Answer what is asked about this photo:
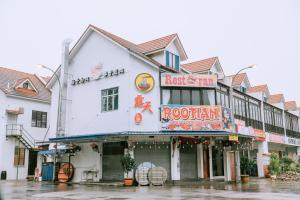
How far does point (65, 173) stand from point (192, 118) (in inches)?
437

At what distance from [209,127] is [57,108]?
1398 cm

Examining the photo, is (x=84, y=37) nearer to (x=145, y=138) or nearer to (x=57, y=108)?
(x=57, y=108)

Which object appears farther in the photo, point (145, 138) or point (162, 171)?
point (145, 138)

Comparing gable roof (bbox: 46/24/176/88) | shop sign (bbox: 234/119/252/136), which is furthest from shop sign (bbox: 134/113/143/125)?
shop sign (bbox: 234/119/252/136)

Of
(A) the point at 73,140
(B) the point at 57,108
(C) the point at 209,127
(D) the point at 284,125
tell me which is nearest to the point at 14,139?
(B) the point at 57,108

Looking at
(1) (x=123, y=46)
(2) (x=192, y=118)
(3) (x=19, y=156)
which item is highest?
(1) (x=123, y=46)

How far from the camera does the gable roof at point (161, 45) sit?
26859 millimetres

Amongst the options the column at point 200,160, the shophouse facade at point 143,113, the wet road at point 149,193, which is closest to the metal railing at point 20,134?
the shophouse facade at point 143,113

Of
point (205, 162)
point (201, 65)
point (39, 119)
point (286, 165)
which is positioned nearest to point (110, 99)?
point (205, 162)

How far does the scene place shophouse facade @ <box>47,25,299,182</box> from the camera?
78.7 ft

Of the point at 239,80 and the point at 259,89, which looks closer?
the point at 239,80

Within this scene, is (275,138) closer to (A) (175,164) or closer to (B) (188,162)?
(B) (188,162)

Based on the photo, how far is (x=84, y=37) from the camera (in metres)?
28.2

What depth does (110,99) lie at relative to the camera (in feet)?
84.6
